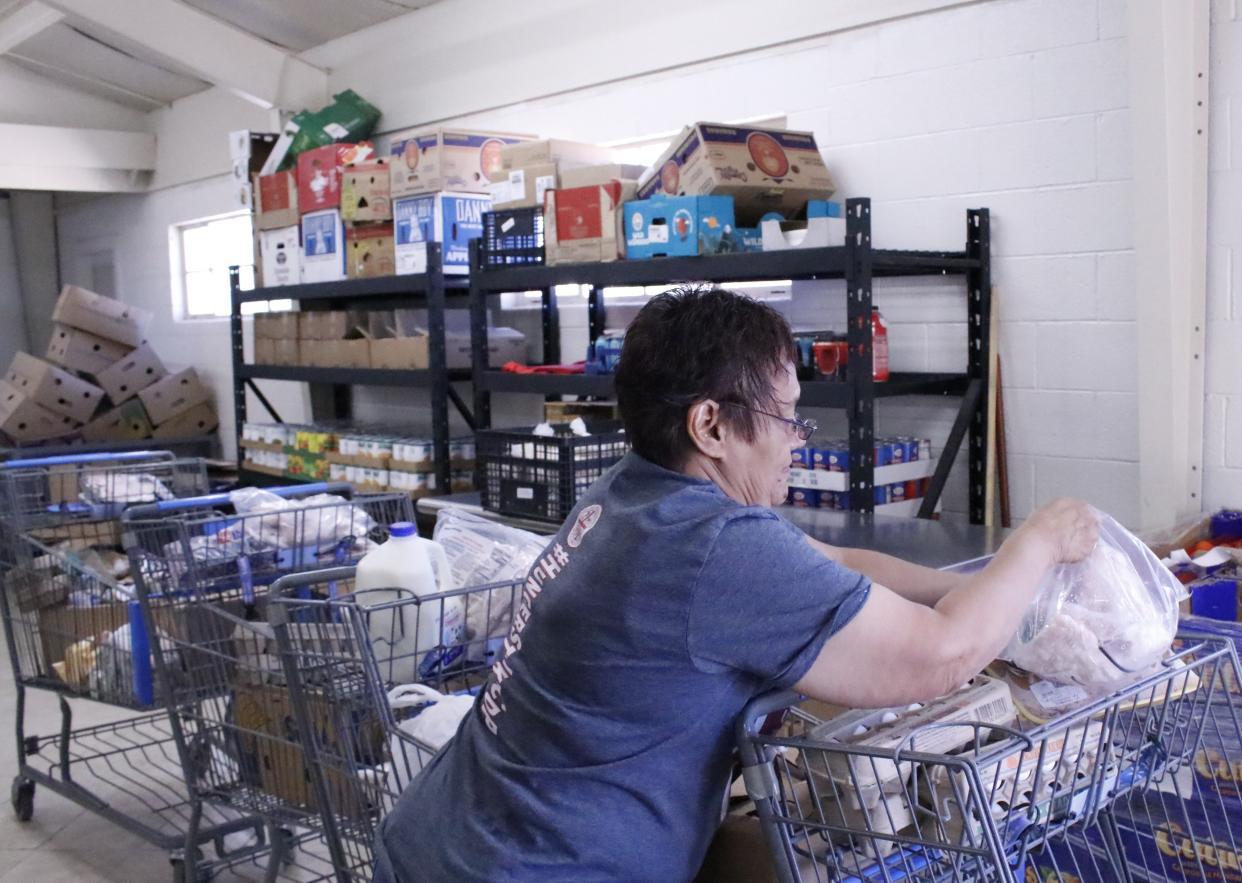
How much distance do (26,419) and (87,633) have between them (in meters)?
5.37

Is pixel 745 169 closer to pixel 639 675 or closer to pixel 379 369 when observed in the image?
pixel 379 369

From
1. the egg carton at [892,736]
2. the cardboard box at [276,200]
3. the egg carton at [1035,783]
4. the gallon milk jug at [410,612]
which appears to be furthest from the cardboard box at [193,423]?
the egg carton at [1035,783]

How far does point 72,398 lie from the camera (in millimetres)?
8344

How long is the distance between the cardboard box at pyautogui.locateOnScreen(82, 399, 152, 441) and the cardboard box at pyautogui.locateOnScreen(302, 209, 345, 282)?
298 cm

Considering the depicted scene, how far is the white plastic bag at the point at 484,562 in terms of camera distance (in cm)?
229

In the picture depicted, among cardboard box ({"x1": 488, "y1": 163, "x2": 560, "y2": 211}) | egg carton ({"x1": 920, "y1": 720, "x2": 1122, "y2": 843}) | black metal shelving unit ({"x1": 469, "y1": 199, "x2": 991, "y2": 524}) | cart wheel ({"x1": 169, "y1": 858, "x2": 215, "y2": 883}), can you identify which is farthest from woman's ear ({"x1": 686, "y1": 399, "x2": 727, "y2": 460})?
cardboard box ({"x1": 488, "y1": 163, "x2": 560, "y2": 211})

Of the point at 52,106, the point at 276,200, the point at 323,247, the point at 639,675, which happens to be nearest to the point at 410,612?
the point at 639,675

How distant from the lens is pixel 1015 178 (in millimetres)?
3875

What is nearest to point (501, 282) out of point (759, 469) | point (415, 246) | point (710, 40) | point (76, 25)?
point (415, 246)

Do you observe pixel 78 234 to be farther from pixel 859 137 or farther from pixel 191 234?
pixel 859 137

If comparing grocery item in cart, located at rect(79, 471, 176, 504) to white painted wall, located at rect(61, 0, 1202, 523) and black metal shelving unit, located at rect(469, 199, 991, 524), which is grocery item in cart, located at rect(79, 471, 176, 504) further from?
white painted wall, located at rect(61, 0, 1202, 523)

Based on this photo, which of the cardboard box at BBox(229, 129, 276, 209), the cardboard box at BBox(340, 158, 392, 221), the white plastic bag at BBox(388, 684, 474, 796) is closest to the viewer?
the white plastic bag at BBox(388, 684, 474, 796)

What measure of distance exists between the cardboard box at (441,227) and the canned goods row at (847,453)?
205cm

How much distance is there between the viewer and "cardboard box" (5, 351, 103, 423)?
8219 mm
